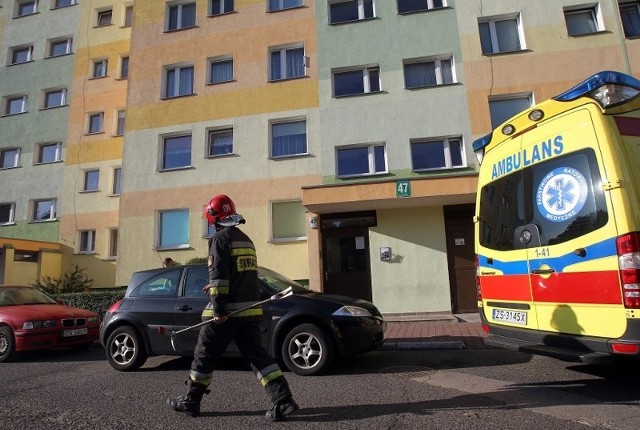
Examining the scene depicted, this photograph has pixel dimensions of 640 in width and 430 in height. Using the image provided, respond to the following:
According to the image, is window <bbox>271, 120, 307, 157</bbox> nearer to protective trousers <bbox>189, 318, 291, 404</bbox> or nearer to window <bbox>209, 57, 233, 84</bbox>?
window <bbox>209, 57, 233, 84</bbox>

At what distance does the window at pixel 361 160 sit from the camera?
12789mm

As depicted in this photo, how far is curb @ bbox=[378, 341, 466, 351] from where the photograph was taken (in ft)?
23.0

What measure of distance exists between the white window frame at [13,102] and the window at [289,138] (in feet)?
44.7

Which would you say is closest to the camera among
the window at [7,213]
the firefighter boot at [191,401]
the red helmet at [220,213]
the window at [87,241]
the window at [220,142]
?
the firefighter boot at [191,401]

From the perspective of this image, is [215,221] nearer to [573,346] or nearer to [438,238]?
[573,346]

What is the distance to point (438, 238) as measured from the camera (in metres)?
11.9

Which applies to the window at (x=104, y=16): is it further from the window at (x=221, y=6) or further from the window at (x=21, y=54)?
the window at (x=221, y=6)

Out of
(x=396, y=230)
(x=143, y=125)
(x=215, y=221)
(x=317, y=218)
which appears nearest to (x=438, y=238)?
(x=396, y=230)

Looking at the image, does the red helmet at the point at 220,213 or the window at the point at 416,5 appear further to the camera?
the window at the point at 416,5

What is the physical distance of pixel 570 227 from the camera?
3957 mm

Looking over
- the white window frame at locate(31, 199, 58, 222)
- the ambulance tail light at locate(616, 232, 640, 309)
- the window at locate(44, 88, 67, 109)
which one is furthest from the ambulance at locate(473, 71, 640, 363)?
the window at locate(44, 88, 67, 109)

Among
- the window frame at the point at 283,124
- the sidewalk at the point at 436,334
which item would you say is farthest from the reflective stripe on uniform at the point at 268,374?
the window frame at the point at 283,124

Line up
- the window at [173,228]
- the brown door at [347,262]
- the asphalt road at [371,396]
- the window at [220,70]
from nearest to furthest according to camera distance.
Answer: the asphalt road at [371,396] < the brown door at [347,262] < the window at [173,228] < the window at [220,70]

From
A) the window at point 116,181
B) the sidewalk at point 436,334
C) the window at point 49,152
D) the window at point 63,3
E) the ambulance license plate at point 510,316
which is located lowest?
the sidewalk at point 436,334
